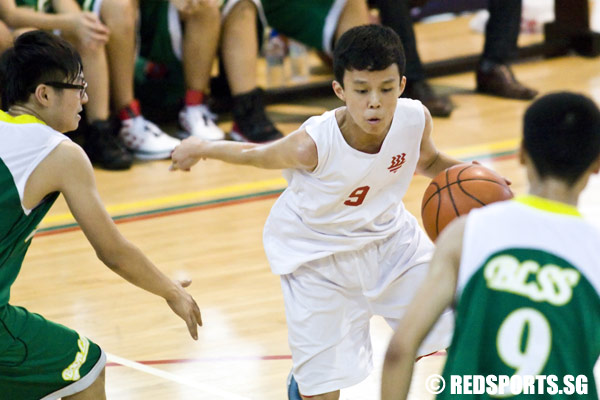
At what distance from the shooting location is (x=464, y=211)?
11.8ft

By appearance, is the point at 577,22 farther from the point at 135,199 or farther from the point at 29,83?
the point at 29,83

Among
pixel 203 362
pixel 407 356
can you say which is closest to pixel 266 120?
pixel 203 362

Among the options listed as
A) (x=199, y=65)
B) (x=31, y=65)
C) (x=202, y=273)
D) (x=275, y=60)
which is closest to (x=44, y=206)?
(x=31, y=65)

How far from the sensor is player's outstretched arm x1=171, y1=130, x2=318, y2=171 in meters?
3.31

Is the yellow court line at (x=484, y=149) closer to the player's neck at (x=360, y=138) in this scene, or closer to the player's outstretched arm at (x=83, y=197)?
the player's neck at (x=360, y=138)

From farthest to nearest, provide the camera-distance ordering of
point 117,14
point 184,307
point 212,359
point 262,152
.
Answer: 1. point 117,14
2. point 212,359
3. point 262,152
4. point 184,307

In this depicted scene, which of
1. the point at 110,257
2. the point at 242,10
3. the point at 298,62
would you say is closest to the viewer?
the point at 110,257

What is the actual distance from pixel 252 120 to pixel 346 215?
359 centimetres

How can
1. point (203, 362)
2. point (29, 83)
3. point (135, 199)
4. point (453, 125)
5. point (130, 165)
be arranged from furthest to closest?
point (453, 125) → point (130, 165) → point (135, 199) → point (203, 362) → point (29, 83)

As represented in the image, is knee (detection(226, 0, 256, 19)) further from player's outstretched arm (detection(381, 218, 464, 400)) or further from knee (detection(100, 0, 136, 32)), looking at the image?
player's outstretched arm (detection(381, 218, 464, 400))

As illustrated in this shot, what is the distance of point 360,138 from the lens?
11.0 ft

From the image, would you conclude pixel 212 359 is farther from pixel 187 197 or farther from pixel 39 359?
pixel 187 197

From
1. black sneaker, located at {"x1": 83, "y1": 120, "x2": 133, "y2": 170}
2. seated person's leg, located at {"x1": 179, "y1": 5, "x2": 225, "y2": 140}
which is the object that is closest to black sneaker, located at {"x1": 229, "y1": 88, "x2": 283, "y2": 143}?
→ seated person's leg, located at {"x1": 179, "y1": 5, "x2": 225, "y2": 140}

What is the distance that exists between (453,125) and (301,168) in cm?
392
